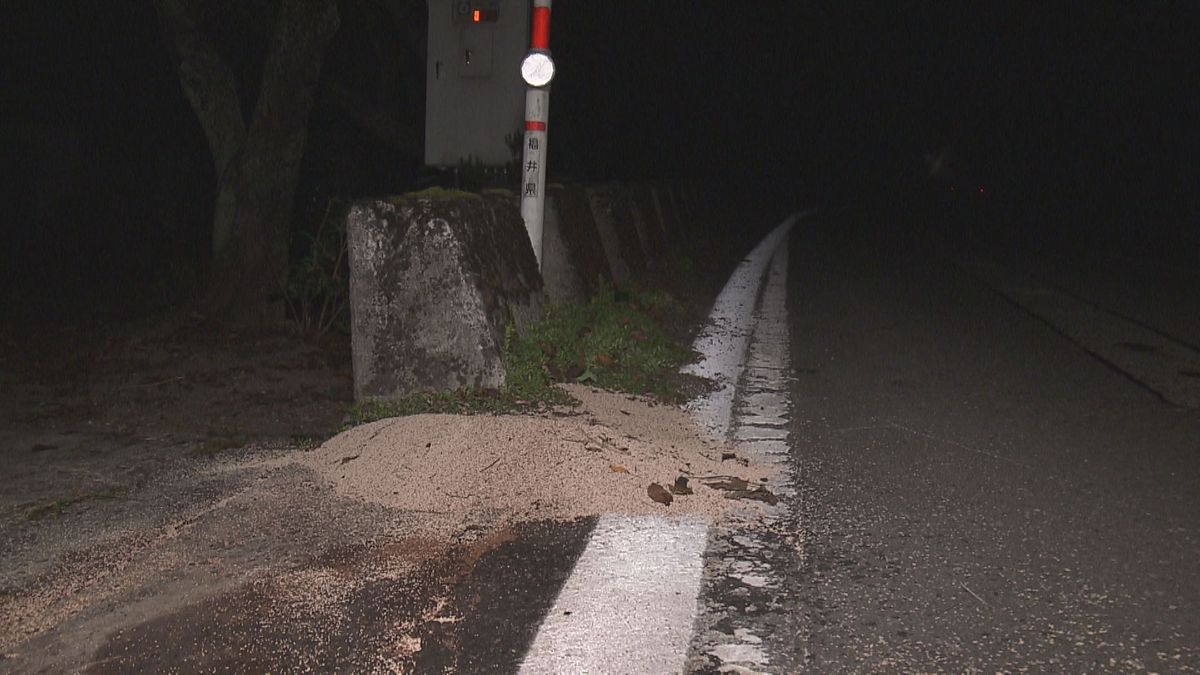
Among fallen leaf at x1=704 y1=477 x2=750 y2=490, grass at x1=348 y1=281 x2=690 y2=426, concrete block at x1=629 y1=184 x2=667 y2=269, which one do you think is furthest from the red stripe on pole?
concrete block at x1=629 y1=184 x2=667 y2=269

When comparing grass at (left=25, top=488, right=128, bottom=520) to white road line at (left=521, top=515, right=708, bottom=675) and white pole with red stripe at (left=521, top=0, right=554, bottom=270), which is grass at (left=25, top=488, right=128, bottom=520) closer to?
white road line at (left=521, top=515, right=708, bottom=675)

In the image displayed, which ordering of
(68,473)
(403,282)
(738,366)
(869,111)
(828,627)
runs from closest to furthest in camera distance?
(828,627)
(68,473)
(403,282)
(738,366)
(869,111)

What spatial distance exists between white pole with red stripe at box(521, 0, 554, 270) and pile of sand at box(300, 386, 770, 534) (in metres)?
2.10

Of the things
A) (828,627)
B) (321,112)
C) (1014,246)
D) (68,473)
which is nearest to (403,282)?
(68,473)

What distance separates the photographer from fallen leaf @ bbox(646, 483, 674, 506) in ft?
14.2

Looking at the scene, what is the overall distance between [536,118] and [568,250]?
1.36 metres

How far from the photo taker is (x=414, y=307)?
18.8ft

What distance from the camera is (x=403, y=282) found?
574 centimetres

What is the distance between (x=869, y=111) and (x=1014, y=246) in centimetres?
8079

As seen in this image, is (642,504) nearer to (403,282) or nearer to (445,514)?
(445,514)

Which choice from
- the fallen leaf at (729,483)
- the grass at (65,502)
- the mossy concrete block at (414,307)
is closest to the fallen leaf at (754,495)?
the fallen leaf at (729,483)

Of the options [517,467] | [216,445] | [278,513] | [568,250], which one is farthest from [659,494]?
[568,250]

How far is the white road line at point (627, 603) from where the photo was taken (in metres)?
3.06

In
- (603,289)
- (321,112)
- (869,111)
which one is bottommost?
(603,289)
